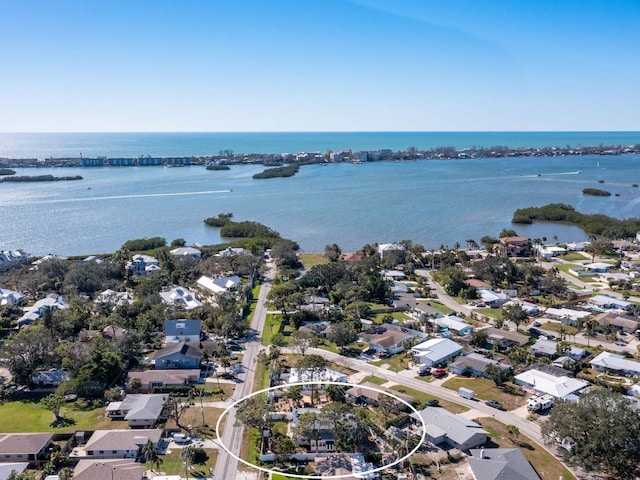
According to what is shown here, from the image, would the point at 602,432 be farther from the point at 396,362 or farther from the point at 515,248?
the point at 515,248

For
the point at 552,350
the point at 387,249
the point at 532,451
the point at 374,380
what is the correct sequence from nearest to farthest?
the point at 532,451
the point at 374,380
the point at 552,350
the point at 387,249

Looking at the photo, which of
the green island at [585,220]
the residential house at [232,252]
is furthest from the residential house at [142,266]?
the green island at [585,220]

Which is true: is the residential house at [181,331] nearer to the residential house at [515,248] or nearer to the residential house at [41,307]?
the residential house at [41,307]

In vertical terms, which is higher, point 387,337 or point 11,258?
point 11,258

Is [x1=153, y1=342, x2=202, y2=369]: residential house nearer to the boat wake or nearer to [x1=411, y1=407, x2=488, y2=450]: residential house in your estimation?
[x1=411, y1=407, x2=488, y2=450]: residential house

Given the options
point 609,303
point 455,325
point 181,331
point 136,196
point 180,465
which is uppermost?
point 136,196

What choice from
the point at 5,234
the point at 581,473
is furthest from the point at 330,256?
the point at 5,234

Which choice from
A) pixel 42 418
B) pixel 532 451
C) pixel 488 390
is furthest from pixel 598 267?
pixel 42 418
